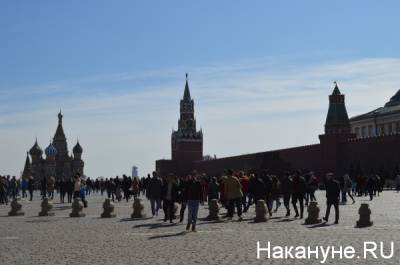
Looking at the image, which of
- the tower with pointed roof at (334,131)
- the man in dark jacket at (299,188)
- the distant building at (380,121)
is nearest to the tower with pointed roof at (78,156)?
the distant building at (380,121)

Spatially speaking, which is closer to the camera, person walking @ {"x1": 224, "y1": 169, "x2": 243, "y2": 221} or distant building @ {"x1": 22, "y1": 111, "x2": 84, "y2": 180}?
person walking @ {"x1": 224, "y1": 169, "x2": 243, "y2": 221}

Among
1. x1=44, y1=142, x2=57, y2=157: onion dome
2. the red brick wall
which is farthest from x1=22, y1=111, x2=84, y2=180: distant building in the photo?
the red brick wall

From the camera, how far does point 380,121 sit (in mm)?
79500

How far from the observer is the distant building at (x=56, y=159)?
13312 centimetres

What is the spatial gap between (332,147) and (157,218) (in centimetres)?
4176

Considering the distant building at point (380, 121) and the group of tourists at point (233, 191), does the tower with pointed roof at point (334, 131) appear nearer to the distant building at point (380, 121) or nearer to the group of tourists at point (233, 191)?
the distant building at point (380, 121)

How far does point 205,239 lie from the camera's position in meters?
13.5

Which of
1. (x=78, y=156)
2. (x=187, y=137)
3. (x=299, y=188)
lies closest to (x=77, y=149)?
(x=78, y=156)

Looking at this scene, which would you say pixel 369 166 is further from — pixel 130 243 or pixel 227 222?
pixel 130 243

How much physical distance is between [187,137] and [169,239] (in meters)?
92.4

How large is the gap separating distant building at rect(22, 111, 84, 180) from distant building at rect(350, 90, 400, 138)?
202 ft

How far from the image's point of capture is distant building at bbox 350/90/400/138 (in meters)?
76.6

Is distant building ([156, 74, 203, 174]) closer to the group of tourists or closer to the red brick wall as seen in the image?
the red brick wall

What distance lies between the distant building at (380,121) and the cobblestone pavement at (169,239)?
58378 mm
